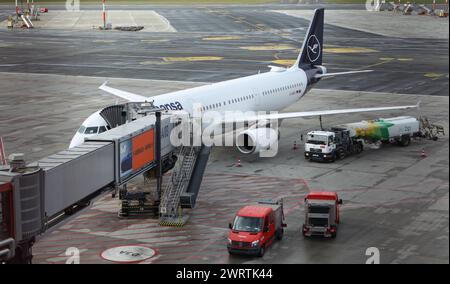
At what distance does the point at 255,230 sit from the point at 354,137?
25.5 meters

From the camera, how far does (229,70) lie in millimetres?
114188

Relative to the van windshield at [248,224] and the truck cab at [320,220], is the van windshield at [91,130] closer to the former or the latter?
the van windshield at [248,224]

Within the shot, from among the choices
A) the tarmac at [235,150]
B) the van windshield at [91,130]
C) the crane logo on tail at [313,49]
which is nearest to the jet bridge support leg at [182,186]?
the tarmac at [235,150]

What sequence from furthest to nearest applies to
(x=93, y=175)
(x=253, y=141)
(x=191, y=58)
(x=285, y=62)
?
1. (x=191, y=58)
2. (x=285, y=62)
3. (x=253, y=141)
4. (x=93, y=175)

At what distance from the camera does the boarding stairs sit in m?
43.8

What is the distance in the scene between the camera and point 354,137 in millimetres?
61406

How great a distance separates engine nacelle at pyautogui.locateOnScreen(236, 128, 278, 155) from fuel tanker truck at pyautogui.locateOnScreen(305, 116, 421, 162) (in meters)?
3.31

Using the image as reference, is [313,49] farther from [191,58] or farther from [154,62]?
[191,58]

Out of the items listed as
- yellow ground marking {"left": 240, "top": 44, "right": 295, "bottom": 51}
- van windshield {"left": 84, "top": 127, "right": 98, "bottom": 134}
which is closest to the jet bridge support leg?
van windshield {"left": 84, "top": 127, "right": 98, "bottom": 134}

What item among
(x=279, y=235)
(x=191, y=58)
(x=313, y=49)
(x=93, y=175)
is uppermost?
(x=313, y=49)

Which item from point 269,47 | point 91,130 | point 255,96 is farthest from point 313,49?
point 269,47

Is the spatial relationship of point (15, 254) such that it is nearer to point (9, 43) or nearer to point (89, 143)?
point (89, 143)

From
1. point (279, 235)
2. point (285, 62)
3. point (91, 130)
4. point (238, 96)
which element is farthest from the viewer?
point (285, 62)
